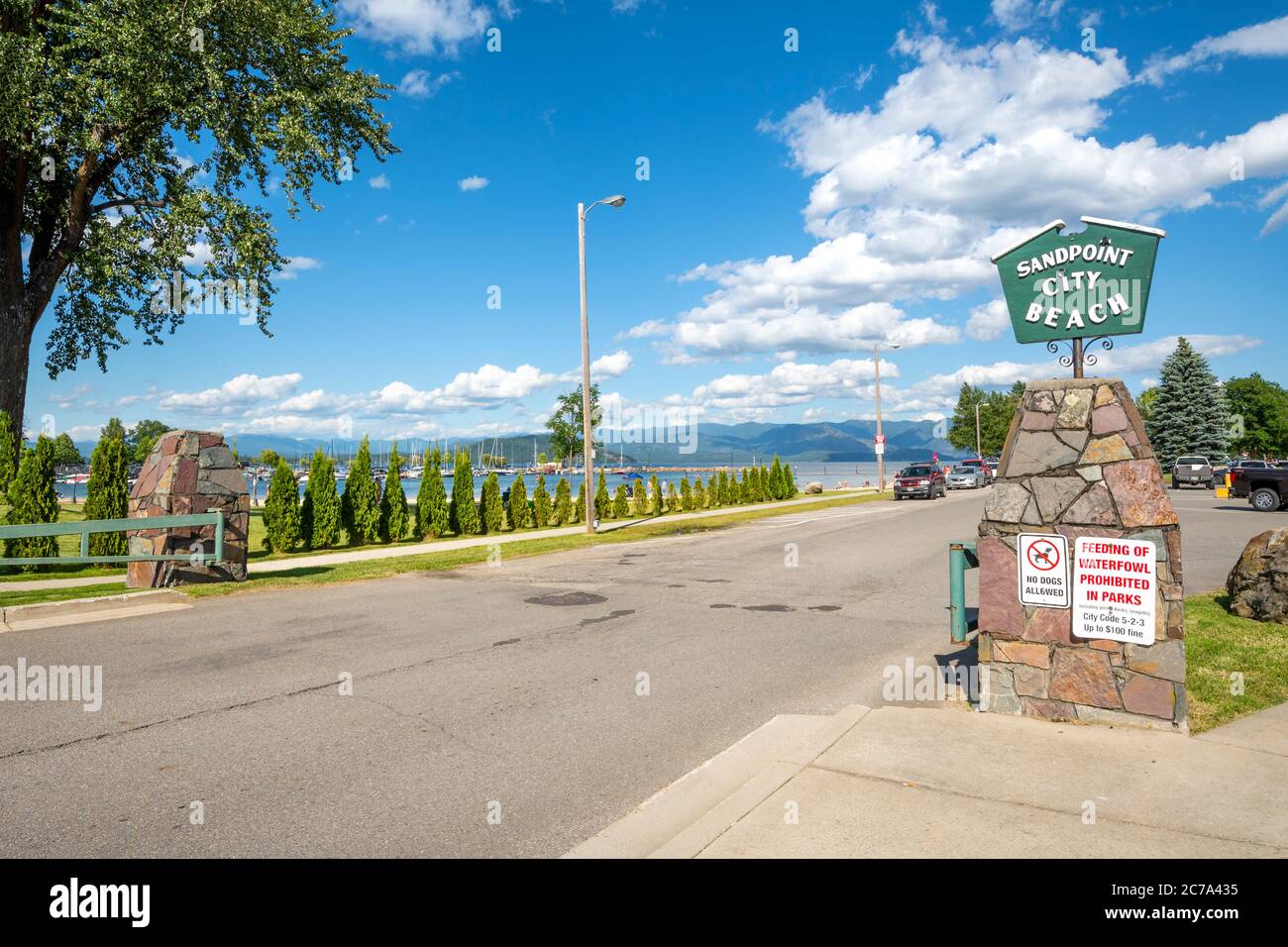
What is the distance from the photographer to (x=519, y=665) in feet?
25.0

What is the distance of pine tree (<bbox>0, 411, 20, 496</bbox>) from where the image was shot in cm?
1561

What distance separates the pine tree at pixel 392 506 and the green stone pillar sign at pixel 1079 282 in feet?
58.4

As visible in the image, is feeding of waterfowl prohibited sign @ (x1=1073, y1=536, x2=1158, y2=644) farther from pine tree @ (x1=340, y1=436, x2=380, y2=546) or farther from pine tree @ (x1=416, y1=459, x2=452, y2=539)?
pine tree @ (x1=416, y1=459, x2=452, y2=539)

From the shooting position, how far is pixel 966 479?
50531 mm

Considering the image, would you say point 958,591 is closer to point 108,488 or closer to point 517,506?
point 108,488

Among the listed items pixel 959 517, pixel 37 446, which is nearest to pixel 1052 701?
pixel 37 446

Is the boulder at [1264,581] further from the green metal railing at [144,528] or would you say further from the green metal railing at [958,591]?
the green metal railing at [144,528]

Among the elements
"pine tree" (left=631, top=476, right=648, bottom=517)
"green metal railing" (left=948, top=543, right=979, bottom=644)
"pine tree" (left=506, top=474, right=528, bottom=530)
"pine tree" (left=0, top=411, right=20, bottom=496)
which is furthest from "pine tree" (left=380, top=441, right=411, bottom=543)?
"green metal railing" (left=948, top=543, right=979, bottom=644)

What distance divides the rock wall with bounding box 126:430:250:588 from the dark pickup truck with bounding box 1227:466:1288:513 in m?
30.1

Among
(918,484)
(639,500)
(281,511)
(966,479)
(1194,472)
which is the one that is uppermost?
(1194,472)

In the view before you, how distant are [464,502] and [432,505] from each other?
3.53 feet

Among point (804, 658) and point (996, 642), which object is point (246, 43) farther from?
point (996, 642)

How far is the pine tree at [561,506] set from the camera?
27.6m

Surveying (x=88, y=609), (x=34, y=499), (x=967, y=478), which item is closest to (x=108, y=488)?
(x=34, y=499)
